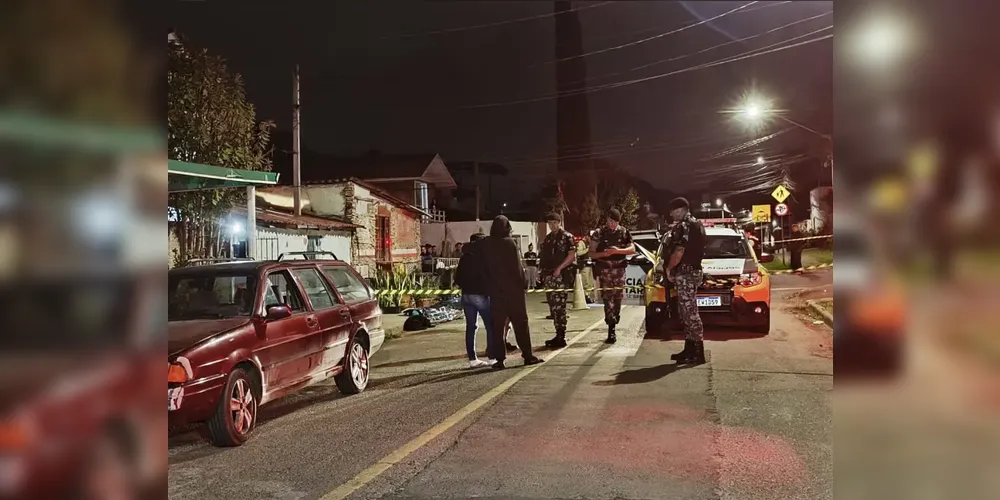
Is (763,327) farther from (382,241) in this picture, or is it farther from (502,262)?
(382,241)

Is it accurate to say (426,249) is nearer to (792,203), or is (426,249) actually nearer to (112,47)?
(792,203)

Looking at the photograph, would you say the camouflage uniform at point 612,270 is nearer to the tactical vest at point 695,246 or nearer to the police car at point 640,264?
the police car at point 640,264

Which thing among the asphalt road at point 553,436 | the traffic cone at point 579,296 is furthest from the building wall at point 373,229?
→ the traffic cone at point 579,296

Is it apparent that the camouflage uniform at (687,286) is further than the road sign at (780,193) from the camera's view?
No

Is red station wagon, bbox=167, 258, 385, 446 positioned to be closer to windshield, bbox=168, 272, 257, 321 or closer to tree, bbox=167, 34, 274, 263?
windshield, bbox=168, 272, 257, 321

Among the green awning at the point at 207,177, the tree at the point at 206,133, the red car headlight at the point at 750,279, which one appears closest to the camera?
the green awning at the point at 207,177

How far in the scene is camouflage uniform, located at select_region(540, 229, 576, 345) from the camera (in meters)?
7.30

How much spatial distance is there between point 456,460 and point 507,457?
33 centimetres

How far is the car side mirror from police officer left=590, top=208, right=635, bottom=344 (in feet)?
13.0

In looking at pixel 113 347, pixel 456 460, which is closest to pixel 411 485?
pixel 456 460

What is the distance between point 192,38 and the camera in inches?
158

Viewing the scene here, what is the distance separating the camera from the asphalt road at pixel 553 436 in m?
3.67

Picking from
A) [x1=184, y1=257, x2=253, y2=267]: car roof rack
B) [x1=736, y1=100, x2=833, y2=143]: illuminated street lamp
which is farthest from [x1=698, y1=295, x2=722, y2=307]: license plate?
[x1=184, y1=257, x2=253, y2=267]: car roof rack

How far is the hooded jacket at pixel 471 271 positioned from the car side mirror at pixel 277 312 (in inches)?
94.7
